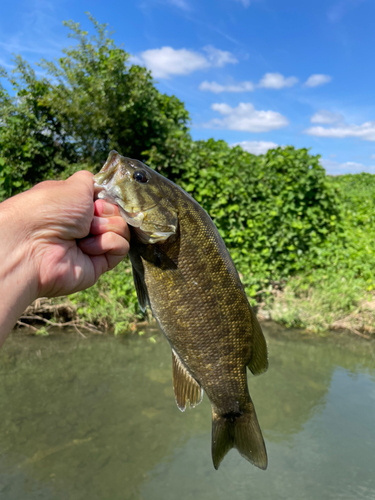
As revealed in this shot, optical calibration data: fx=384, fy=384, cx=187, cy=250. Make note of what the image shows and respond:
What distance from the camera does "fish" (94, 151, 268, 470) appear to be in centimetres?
202

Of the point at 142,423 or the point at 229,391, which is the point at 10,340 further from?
the point at 229,391

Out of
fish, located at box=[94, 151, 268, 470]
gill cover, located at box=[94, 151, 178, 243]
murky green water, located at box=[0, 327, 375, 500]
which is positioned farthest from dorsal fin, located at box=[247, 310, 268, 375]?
murky green water, located at box=[0, 327, 375, 500]

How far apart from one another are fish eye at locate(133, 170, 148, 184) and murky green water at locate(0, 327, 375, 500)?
9.06 ft

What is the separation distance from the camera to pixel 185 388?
2299mm

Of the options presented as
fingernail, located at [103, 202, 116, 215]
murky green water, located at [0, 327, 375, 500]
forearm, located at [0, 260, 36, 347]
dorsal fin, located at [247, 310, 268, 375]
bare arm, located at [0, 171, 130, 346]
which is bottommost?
murky green water, located at [0, 327, 375, 500]

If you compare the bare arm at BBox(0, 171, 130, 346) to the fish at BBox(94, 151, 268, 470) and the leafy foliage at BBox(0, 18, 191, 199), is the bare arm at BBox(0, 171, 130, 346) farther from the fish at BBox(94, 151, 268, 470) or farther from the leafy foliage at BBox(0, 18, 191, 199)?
the leafy foliage at BBox(0, 18, 191, 199)

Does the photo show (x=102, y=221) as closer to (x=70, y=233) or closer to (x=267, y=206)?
(x=70, y=233)

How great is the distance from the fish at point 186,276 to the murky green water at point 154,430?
5.59 ft

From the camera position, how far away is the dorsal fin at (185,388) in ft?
7.50

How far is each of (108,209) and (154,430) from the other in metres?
2.84

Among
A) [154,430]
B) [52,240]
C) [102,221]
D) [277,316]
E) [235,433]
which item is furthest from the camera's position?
[277,316]

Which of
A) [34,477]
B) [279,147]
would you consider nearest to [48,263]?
[34,477]

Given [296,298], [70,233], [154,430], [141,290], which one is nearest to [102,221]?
[70,233]

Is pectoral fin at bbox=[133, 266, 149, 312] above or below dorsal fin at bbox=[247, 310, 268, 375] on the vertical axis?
above
